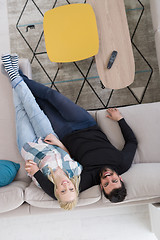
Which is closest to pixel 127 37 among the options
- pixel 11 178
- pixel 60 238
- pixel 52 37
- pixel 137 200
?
pixel 52 37

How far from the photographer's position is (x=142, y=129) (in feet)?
6.68

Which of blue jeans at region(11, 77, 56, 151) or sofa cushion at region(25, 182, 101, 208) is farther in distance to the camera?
blue jeans at region(11, 77, 56, 151)

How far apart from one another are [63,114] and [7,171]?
0.68 metres

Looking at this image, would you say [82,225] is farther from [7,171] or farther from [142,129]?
[142,129]

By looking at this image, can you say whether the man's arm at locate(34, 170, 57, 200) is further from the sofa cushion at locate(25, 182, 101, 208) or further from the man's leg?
the man's leg

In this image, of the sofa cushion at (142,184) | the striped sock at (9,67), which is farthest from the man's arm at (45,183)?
the striped sock at (9,67)

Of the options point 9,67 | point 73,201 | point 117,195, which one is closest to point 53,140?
point 73,201

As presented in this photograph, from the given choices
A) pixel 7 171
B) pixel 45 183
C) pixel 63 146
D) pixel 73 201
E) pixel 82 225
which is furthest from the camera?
pixel 82 225

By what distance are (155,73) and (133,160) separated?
1.10 metres

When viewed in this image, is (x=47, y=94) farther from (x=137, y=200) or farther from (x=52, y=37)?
(x=137, y=200)

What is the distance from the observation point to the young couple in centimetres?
178

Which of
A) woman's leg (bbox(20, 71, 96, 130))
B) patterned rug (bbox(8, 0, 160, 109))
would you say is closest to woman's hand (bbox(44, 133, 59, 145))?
woman's leg (bbox(20, 71, 96, 130))

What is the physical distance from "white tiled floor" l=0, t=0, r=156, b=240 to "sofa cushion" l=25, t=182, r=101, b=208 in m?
0.61

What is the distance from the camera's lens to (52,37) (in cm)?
215
